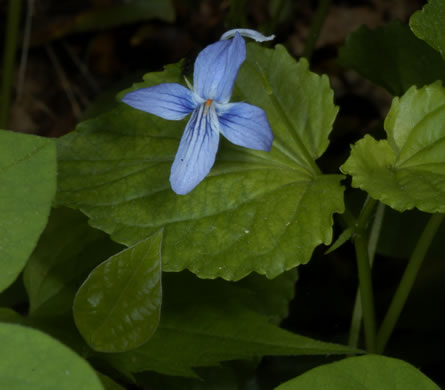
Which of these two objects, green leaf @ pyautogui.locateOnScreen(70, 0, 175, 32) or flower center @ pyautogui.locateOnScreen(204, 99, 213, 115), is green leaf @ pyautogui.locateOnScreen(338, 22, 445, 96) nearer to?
flower center @ pyautogui.locateOnScreen(204, 99, 213, 115)

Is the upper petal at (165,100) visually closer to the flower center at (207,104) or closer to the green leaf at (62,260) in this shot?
the flower center at (207,104)

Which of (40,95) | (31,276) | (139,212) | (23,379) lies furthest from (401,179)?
(40,95)

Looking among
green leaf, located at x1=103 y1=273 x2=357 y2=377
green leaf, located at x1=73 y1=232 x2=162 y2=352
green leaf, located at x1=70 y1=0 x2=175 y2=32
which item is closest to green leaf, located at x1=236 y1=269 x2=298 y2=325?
green leaf, located at x1=103 y1=273 x2=357 y2=377

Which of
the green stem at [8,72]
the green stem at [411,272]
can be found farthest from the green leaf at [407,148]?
the green stem at [8,72]

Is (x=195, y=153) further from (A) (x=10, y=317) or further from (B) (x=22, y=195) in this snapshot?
(A) (x=10, y=317)

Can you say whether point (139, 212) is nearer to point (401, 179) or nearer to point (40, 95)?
point (401, 179)

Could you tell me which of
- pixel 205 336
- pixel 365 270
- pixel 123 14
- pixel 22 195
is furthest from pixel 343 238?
pixel 123 14
